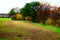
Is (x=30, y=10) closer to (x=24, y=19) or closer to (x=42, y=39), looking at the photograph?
(x=24, y=19)

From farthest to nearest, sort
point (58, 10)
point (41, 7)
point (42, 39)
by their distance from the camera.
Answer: point (41, 7) → point (58, 10) → point (42, 39)

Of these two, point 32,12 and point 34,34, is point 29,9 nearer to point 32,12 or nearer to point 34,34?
point 32,12

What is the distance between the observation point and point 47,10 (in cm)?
2253

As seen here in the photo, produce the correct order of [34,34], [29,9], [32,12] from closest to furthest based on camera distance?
[34,34] → [32,12] → [29,9]

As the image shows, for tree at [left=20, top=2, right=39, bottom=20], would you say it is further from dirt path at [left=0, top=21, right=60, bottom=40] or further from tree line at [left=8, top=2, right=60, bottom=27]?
dirt path at [left=0, top=21, right=60, bottom=40]

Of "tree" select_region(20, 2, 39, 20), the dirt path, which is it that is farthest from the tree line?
the dirt path

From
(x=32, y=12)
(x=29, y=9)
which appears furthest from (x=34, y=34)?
(x=29, y=9)

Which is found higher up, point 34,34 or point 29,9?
point 29,9

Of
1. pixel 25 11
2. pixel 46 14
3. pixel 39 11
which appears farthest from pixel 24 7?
pixel 46 14

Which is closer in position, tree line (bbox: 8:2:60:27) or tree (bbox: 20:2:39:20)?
tree line (bbox: 8:2:60:27)

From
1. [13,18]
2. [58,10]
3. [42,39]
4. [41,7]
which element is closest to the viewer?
[42,39]

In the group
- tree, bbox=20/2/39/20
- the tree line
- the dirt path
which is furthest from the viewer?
tree, bbox=20/2/39/20

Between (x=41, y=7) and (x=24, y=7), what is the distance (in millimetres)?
2844

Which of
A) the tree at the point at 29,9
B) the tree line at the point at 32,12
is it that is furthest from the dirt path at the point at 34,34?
the tree at the point at 29,9
